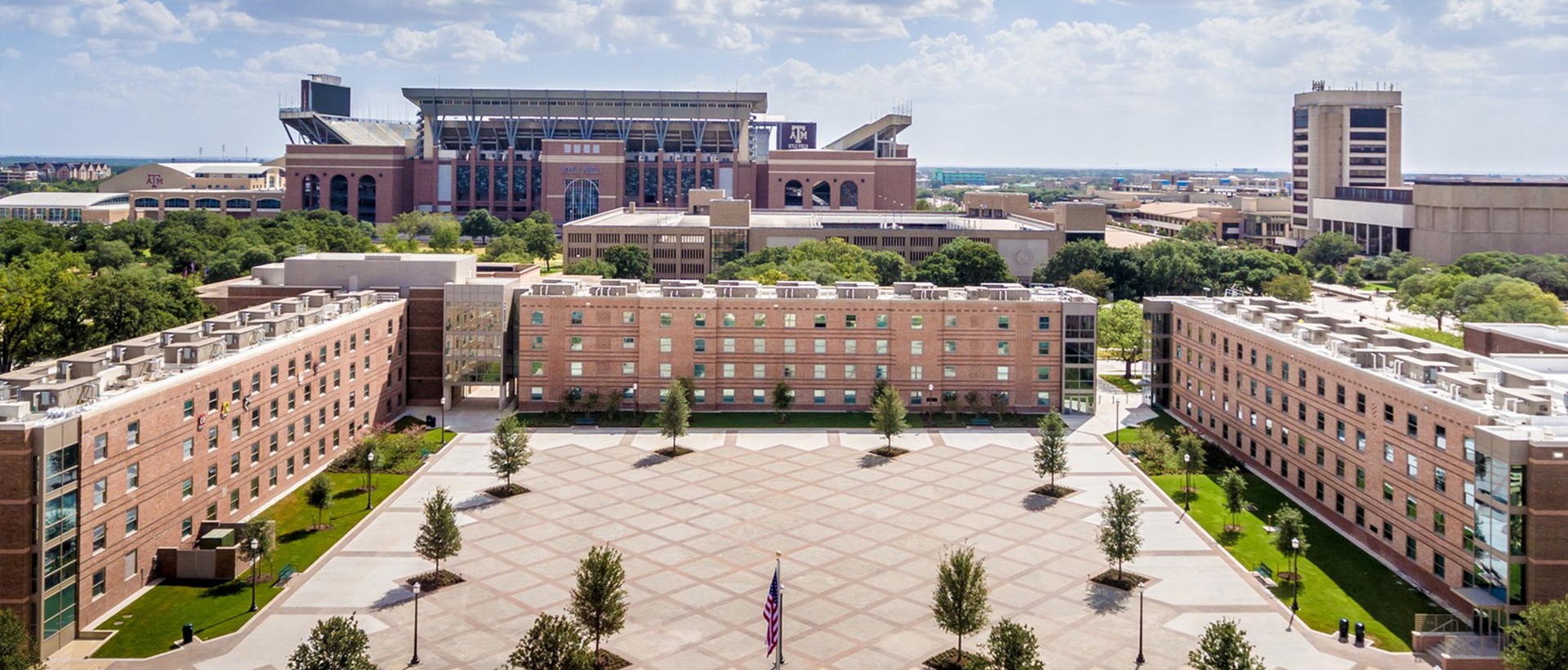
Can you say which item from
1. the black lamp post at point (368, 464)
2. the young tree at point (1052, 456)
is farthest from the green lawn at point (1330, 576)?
the black lamp post at point (368, 464)

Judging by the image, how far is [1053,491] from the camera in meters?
57.6

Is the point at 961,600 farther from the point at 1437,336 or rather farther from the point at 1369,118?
the point at 1369,118

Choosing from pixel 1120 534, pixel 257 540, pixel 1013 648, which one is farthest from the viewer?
pixel 1120 534

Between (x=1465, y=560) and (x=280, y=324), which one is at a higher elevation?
(x=280, y=324)

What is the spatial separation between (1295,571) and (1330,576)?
3758 millimetres

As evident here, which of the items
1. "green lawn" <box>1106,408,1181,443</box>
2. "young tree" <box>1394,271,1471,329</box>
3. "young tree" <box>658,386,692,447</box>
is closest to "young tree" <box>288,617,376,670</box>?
"young tree" <box>658,386,692,447</box>

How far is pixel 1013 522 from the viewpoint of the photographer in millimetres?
52719

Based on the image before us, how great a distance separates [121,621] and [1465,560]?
154ft

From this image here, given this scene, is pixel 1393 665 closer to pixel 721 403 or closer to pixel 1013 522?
pixel 1013 522

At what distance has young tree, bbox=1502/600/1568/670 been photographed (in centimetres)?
3134

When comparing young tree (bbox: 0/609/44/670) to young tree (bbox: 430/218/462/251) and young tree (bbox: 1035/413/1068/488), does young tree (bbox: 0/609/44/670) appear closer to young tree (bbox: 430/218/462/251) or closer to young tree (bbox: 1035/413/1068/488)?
young tree (bbox: 1035/413/1068/488)

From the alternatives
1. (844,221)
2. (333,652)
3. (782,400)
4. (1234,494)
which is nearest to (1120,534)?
(1234,494)

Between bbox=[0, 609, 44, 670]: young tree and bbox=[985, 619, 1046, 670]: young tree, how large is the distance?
26.4 metres

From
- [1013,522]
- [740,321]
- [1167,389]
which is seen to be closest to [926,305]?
[740,321]
